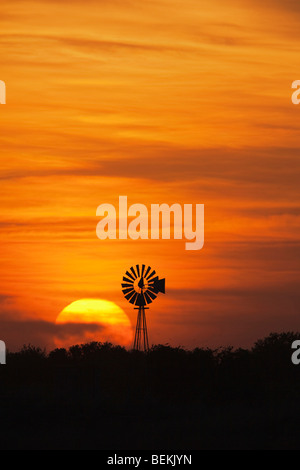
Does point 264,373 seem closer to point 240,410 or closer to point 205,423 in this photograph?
point 240,410

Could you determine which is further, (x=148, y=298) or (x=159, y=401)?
(x=148, y=298)

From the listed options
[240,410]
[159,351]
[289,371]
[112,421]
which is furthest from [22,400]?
[289,371]

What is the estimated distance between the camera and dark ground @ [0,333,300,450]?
33.1 m

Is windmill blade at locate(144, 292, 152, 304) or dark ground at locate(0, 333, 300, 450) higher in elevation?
windmill blade at locate(144, 292, 152, 304)

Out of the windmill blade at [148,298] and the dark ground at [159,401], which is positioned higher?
the windmill blade at [148,298]

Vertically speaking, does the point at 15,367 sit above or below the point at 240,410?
above

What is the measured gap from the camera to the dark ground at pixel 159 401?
33.1 metres

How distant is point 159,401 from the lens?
4581 centimetres

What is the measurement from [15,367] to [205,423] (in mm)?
33824

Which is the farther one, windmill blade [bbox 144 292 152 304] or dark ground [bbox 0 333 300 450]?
windmill blade [bbox 144 292 152 304]

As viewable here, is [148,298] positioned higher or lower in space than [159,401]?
higher

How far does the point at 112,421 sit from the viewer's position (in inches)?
1494

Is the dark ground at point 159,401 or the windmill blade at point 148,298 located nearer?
the dark ground at point 159,401
